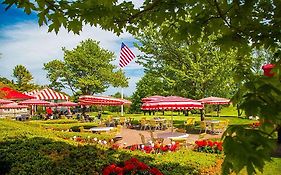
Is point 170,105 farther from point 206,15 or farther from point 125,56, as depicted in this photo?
point 206,15

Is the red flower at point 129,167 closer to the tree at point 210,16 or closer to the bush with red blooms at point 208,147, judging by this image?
the tree at point 210,16

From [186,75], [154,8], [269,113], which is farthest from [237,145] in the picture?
[186,75]

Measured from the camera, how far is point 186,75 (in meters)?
29.6

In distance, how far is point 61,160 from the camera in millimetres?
7707

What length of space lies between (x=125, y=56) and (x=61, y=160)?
2467cm

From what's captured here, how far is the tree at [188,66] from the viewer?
29.3m

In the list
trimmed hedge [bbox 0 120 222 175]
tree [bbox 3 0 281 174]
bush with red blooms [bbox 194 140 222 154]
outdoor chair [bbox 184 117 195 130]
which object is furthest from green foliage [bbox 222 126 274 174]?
outdoor chair [bbox 184 117 195 130]

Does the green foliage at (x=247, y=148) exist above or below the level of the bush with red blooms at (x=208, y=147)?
above

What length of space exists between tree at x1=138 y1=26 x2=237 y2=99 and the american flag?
1.21 m

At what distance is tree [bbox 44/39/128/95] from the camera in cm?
6211

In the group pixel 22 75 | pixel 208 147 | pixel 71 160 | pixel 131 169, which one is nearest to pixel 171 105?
pixel 208 147

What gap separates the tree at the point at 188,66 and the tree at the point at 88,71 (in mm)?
29519

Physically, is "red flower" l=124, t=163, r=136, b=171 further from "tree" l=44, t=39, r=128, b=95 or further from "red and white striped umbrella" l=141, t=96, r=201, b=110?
"tree" l=44, t=39, r=128, b=95

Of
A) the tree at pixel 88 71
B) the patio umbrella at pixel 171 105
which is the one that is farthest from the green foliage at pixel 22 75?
the patio umbrella at pixel 171 105
